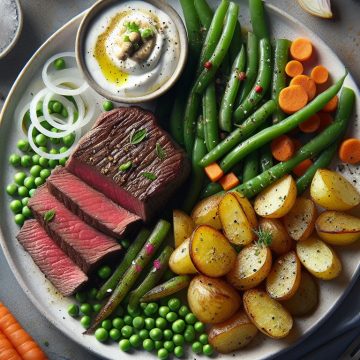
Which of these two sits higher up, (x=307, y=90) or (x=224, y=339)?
(x=307, y=90)


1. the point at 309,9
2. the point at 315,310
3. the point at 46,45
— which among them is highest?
the point at 46,45

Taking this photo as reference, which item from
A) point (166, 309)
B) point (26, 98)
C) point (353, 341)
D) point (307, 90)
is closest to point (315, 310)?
point (353, 341)

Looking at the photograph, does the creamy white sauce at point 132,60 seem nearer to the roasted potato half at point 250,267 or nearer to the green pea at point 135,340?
the roasted potato half at point 250,267

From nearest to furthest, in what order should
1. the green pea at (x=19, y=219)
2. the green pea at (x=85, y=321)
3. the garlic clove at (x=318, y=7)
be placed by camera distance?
the green pea at (x=85, y=321) < the garlic clove at (x=318, y=7) < the green pea at (x=19, y=219)

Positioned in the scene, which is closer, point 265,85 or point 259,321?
point 259,321

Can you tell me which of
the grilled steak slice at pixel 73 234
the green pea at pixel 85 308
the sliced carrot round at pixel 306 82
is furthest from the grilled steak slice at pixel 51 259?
the sliced carrot round at pixel 306 82

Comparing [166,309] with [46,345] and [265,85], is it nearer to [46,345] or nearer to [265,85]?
[46,345]
